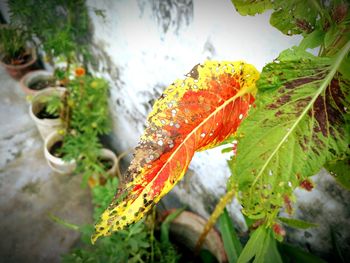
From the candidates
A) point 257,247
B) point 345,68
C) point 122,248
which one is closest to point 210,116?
point 345,68

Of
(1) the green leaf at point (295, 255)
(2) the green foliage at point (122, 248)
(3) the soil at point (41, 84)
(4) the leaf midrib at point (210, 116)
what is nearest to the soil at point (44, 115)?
(3) the soil at point (41, 84)

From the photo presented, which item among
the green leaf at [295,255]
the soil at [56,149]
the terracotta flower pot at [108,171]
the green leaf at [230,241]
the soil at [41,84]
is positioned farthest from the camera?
the soil at [41,84]

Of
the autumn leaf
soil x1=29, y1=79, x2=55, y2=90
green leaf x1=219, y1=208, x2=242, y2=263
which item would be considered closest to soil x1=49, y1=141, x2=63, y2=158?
soil x1=29, y1=79, x2=55, y2=90

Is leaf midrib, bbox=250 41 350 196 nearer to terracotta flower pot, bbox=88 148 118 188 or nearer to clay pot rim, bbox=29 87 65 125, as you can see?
terracotta flower pot, bbox=88 148 118 188

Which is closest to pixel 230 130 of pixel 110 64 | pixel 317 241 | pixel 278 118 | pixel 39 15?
pixel 278 118

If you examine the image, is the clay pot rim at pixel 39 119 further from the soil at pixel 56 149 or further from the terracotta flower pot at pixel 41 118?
the soil at pixel 56 149

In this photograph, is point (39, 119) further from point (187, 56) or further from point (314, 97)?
point (314, 97)

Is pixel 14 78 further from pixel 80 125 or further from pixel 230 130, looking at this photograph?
pixel 230 130
